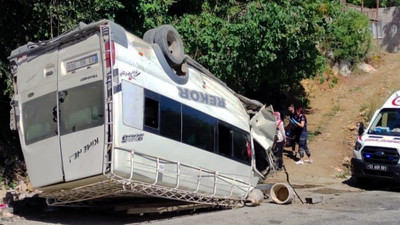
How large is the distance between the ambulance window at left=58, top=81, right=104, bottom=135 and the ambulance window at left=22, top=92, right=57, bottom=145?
0.18 metres

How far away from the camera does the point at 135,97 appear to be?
768 cm

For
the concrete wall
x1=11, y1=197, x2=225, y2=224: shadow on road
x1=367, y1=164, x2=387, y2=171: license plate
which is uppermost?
the concrete wall

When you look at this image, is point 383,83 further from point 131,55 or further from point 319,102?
point 131,55

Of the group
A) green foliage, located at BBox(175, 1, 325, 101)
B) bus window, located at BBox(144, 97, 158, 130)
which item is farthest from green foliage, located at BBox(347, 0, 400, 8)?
bus window, located at BBox(144, 97, 158, 130)

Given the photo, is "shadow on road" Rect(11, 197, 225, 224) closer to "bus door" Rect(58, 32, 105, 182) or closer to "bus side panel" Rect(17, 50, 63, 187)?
"bus side panel" Rect(17, 50, 63, 187)

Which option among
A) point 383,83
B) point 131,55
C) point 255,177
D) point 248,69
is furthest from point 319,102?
point 131,55

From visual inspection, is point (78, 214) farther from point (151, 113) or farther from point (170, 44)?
point (170, 44)

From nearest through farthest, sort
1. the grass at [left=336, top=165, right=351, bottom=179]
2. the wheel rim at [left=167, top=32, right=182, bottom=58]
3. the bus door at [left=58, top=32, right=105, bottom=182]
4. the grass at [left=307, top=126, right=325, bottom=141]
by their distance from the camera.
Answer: the bus door at [left=58, top=32, right=105, bottom=182] < the wheel rim at [left=167, top=32, right=182, bottom=58] < the grass at [left=336, top=165, right=351, bottom=179] < the grass at [left=307, top=126, right=325, bottom=141]

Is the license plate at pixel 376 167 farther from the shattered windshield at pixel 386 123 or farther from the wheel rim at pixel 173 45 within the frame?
the wheel rim at pixel 173 45

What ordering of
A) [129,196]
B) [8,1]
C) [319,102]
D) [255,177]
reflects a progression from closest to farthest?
[129,196] < [255,177] < [8,1] < [319,102]

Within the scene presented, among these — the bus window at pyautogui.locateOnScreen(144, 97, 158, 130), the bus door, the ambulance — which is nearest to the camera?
the bus door

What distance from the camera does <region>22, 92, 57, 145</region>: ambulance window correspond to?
798cm

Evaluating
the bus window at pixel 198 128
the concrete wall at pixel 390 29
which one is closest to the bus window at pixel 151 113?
the bus window at pixel 198 128

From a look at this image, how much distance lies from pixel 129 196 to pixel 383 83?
1817cm
